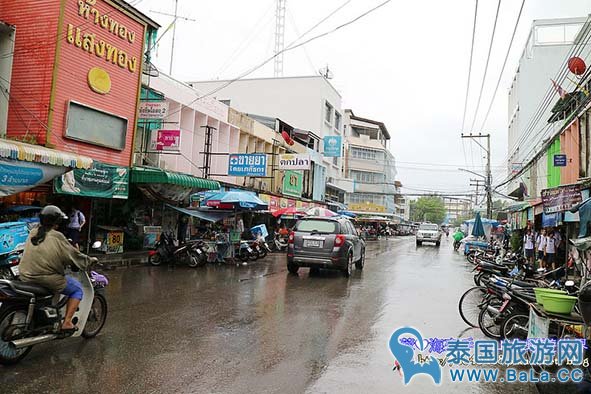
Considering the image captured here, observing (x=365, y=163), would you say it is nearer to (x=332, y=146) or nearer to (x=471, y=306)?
(x=332, y=146)

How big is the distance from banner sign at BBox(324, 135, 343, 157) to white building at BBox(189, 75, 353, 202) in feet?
5.92

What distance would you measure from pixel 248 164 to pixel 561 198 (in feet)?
41.6

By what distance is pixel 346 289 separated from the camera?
1123cm

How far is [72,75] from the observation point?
13.3 meters

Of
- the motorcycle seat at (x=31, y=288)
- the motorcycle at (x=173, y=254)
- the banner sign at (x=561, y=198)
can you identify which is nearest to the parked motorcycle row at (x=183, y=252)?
the motorcycle at (x=173, y=254)

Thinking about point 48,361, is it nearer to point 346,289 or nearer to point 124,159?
point 346,289

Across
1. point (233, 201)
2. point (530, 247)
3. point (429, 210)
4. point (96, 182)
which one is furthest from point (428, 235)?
point (429, 210)

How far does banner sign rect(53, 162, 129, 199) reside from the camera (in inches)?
488

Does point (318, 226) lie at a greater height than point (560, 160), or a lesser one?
lesser

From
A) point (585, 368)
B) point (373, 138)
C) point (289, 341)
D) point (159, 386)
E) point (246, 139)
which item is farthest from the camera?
point (373, 138)

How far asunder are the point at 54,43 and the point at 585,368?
46.4ft

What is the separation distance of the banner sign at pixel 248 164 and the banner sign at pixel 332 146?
75.8ft

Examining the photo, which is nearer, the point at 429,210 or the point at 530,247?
the point at 530,247

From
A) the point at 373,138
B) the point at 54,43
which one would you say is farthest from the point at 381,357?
the point at 373,138
